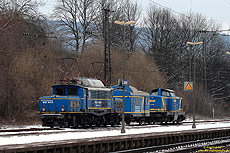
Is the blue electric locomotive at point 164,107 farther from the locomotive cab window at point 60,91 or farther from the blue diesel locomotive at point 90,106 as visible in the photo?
the locomotive cab window at point 60,91

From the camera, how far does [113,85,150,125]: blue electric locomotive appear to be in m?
38.8

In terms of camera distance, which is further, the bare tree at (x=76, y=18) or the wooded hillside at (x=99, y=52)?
the bare tree at (x=76, y=18)

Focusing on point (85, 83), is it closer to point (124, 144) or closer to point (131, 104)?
point (131, 104)

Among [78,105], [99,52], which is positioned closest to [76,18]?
[99,52]

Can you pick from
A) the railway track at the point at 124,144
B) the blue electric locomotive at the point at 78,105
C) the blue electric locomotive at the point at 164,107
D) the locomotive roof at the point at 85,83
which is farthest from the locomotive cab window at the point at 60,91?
the blue electric locomotive at the point at 164,107

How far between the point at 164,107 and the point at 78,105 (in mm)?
15443

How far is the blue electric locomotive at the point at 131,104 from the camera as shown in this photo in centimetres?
3878

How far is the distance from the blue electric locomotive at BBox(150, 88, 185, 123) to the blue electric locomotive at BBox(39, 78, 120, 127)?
9.08 m

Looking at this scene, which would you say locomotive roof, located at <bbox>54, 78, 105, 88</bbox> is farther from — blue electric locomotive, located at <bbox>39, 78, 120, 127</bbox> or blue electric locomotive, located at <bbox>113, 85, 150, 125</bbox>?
blue electric locomotive, located at <bbox>113, 85, 150, 125</bbox>

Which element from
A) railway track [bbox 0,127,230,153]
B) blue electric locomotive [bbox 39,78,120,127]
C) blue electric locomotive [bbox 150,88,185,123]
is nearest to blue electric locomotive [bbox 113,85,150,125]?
blue electric locomotive [bbox 39,78,120,127]

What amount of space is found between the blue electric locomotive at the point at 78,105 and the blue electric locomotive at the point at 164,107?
9077 millimetres

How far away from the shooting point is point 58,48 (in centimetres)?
6012

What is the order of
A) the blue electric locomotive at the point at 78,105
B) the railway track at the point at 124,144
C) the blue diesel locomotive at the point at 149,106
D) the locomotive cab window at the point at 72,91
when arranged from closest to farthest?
the railway track at the point at 124,144, the blue electric locomotive at the point at 78,105, the locomotive cab window at the point at 72,91, the blue diesel locomotive at the point at 149,106

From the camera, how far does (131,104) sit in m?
39.1
